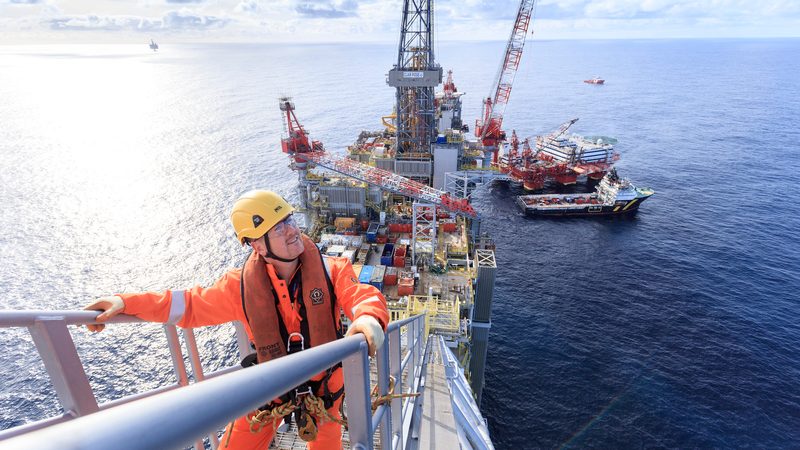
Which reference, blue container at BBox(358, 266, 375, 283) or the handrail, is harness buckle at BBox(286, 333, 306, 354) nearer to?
the handrail

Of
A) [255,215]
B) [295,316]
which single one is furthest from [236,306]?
[255,215]

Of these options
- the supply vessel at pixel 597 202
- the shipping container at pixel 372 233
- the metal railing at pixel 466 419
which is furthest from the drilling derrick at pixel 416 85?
the metal railing at pixel 466 419

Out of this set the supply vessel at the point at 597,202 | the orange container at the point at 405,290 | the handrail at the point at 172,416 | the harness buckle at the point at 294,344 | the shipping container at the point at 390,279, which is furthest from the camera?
the supply vessel at the point at 597,202

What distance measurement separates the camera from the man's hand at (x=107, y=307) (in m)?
5.29

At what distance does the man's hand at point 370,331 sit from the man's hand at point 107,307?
3191 millimetres

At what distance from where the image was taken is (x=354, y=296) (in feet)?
20.0

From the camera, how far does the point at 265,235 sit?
20.5 ft

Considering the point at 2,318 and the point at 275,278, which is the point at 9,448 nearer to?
the point at 2,318

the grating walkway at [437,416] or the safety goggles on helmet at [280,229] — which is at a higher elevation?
the safety goggles on helmet at [280,229]

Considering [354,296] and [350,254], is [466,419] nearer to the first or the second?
[354,296]

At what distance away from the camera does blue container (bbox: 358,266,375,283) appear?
1352 inches

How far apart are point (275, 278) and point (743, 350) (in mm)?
51070

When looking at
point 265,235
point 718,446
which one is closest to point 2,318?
point 265,235

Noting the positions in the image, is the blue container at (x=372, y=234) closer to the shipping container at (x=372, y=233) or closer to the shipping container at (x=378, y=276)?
the shipping container at (x=372, y=233)
